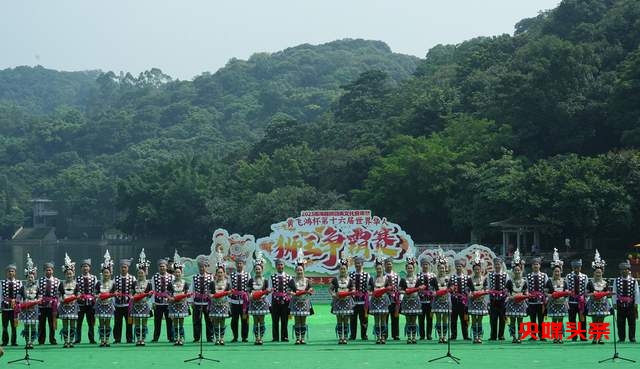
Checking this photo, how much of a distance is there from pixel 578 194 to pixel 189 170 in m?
40.5

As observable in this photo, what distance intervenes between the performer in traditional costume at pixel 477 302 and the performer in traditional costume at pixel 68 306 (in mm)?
6067

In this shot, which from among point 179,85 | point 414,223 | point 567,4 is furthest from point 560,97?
point 179,85

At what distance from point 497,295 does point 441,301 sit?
2.91 feet

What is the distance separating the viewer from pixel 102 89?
184875mm

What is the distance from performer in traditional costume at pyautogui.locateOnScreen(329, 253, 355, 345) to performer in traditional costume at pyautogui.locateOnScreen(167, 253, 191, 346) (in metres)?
2.29

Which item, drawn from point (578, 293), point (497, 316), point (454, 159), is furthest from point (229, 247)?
→ point (454, 159)

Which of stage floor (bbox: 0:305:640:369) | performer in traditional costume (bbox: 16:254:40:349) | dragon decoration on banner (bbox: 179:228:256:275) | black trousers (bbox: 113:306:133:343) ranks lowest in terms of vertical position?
stage floor (bbox: 0:305:640:369)

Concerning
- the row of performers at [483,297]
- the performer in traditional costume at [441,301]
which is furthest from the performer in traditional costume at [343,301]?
the performer in traditional costume at [441,301]

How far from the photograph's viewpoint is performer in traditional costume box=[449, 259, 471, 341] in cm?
1792

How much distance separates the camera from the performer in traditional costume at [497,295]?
17.8m

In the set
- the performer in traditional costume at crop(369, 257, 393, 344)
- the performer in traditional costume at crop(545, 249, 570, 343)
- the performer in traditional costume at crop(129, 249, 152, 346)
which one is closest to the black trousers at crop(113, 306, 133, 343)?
the performer in traditional costume at crop(129, 249, 152, 346)

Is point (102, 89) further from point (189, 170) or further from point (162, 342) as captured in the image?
point (162, 342)

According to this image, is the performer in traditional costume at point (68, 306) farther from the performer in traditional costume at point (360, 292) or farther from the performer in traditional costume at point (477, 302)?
the performer in traditional costume at point (477, 302)

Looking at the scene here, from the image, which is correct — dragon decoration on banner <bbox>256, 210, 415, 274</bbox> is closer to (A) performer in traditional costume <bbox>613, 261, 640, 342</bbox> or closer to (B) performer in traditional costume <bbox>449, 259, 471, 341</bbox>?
(B) performer in traditional costume <bbox>449, 259, 471, 341</bbox>
